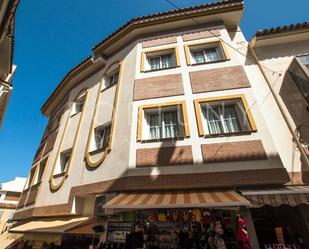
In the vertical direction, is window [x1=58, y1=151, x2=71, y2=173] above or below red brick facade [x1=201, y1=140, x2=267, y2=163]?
above

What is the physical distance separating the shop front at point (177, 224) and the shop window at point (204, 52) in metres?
7.49

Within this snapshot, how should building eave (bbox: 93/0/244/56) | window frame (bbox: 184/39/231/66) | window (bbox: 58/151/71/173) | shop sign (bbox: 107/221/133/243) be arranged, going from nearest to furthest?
1. shop sign (bbox: 107/221/133/243)
2. window frame (bbox: 184/39/231/66)
3. building eave (bbox: 93/0/244/56)
4. window (bbox: 58/151/71/173)

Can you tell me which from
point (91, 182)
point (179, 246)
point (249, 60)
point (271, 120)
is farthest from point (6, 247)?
point (249, 60)

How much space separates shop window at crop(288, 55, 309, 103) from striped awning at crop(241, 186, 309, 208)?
190 inches

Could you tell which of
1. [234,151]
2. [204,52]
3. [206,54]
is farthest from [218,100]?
[204,52]

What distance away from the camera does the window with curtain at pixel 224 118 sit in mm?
→ 8242

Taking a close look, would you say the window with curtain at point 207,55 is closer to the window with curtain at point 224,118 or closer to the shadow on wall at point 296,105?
the window with curtain at point 224,118

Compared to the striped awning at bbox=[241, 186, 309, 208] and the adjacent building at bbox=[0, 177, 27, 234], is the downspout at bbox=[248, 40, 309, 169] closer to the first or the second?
the striped awning at bbox=[241, 186, 309, 208]

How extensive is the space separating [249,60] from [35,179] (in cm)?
1724

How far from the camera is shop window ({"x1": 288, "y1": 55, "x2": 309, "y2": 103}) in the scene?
27.4 feet

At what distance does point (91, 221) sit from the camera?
25.1 ft

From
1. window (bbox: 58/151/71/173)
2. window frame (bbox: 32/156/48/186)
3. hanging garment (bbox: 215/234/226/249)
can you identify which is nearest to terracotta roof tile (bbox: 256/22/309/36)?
hanging garment (bbox: 215/234/226/249)

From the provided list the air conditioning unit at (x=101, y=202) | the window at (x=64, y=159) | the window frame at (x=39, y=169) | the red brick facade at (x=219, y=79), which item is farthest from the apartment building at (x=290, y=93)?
the window frame at (x=39, y=169)

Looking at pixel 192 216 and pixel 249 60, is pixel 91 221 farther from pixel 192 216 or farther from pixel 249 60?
pixel 249 60
